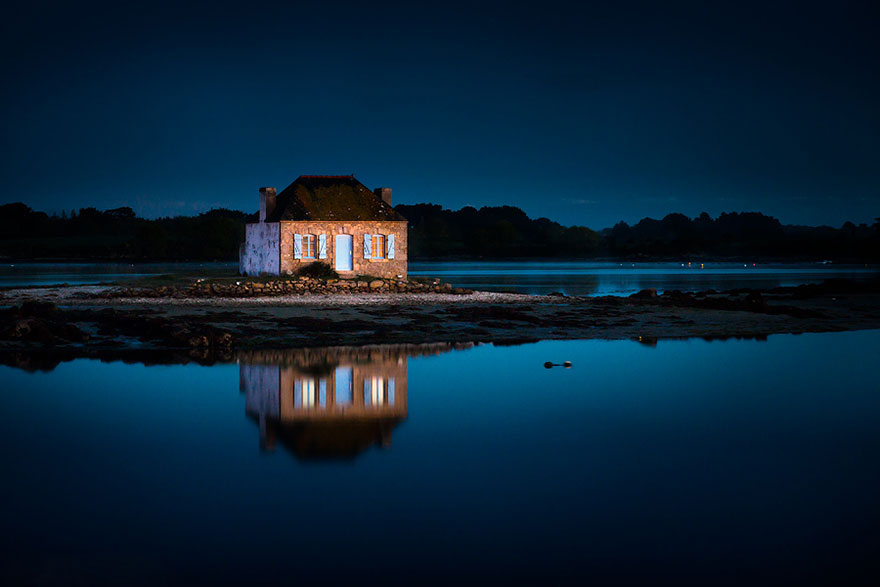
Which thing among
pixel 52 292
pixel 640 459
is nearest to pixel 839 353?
pixel 640 459

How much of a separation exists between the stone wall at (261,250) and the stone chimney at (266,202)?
40 cm

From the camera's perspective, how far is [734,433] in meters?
9.89

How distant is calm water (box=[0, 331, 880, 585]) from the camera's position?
5734 mm

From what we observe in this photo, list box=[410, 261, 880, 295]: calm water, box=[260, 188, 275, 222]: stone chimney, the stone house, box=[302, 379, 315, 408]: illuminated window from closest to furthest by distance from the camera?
box=[302, 379, 315, 408]: illuminated window < the stone house < box=[260, 188, 275, 222]: stone chimney < box=[410, 261, 880, 295]: calm water

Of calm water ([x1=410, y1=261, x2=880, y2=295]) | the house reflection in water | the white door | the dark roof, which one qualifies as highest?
the dark roof

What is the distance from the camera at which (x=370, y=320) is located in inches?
870

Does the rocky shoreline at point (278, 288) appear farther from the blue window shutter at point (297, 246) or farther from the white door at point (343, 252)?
the blue window shutter at point (297, 246)

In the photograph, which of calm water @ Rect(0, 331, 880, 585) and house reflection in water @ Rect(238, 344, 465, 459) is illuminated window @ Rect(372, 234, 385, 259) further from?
calm water @ Rect(0, 331, 880, 585)

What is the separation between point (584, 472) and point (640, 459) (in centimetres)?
85

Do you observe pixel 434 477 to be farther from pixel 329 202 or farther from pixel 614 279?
pixel 614 279

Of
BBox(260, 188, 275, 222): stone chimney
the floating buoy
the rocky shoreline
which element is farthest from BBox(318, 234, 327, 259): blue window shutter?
the floating buoy

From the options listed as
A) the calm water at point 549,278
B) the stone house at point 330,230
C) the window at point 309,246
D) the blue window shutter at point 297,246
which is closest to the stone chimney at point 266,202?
the stone house at point 330,230

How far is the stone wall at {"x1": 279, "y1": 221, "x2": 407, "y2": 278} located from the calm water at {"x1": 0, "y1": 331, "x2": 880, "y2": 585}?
2044 cm

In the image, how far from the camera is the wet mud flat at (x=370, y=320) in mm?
17438
